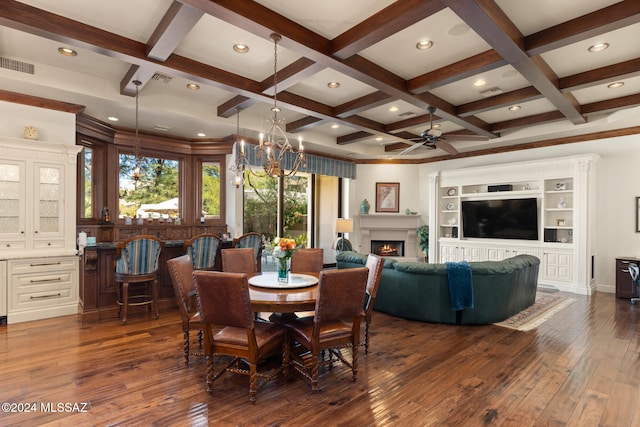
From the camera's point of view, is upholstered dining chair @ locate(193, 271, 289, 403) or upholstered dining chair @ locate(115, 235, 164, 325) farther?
upholstered dining chair @ locate(115, 235, 164, 325)

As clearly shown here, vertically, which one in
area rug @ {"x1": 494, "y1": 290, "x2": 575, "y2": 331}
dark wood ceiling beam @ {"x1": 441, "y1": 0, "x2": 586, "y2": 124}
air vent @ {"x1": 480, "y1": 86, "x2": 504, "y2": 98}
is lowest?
area rug @ {"x1": 494, "y1": 290, "x2": 575, "y2": 331}

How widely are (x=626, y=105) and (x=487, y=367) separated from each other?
184 inches

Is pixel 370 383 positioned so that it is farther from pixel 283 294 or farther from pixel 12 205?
pixel 12 205

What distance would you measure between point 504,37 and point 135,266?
4.76 meters

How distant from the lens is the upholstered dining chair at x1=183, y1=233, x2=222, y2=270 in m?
4.71

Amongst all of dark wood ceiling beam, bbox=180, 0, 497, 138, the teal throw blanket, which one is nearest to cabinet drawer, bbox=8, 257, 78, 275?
dark wood ceiling beam, bbox=180, 0, 497, 138

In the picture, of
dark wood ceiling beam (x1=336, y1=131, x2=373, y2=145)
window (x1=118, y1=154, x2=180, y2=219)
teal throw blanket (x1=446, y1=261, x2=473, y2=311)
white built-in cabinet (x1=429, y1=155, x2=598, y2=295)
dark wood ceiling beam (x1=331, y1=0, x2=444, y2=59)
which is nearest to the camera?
dark wood ceiling beam (x1=331, y1=0, x2=444, y2=59)

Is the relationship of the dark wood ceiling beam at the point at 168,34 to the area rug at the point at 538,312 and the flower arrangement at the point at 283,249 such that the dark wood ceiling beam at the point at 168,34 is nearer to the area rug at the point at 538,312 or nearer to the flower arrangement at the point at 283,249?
the flower arrangement at the point at 283,249

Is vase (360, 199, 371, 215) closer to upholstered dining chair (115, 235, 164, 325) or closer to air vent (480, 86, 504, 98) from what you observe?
air vent (480, 86, 504, 98)

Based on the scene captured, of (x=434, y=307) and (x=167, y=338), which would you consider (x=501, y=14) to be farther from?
(x=167, y=338)

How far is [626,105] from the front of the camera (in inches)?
195

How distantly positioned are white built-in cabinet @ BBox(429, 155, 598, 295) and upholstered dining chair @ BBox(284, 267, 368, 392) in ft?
17.7

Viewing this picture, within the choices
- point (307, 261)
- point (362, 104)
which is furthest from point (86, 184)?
point (362, 104)

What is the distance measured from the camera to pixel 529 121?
19.6 ft
